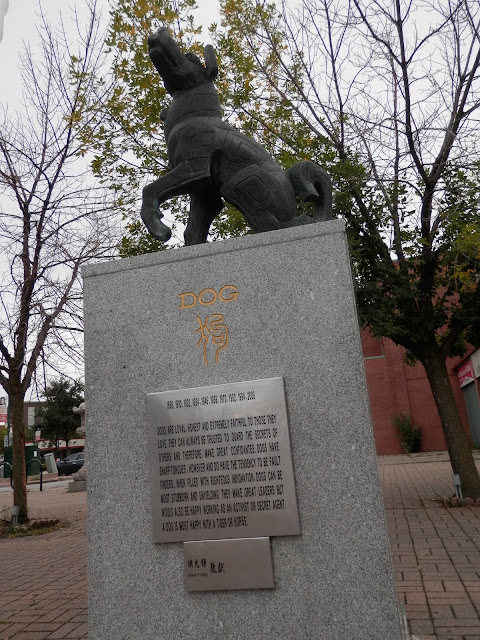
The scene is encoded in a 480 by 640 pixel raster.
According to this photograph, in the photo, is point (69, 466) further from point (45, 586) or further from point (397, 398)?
point (45, 586)

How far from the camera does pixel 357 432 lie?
2.78m

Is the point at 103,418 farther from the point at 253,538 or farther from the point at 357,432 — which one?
the point at 357,432

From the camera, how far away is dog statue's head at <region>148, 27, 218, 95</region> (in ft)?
11.8

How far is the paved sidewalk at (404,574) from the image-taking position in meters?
4.50

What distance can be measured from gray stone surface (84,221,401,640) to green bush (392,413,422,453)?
2248 cm

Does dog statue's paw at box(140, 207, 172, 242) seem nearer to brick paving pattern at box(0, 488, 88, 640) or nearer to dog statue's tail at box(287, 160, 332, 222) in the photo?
dog statue's tail at box(287, 160, 332, 222)

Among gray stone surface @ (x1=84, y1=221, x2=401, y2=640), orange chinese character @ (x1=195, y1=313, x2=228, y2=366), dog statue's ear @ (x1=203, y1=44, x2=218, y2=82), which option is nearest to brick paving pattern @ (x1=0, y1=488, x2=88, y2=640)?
gray stone surface @ (x1=84, y1=221, x2=401, y2=640)

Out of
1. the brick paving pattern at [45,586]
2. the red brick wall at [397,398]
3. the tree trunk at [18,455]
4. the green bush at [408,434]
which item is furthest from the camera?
the red brick wall at [397,398]

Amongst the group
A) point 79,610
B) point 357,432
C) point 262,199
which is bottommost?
point 79,610

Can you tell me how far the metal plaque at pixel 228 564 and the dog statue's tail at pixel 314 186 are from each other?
6.85 ft

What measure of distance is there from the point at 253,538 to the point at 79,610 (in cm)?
362

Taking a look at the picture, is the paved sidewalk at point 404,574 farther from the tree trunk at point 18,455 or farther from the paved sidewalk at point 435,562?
the tree trunk at point 18,455

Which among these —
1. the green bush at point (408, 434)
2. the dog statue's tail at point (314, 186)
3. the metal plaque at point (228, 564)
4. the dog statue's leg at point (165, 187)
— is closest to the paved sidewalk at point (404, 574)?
the metal plaque at point (228, 564)

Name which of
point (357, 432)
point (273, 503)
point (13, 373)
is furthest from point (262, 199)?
point (13, 373)
